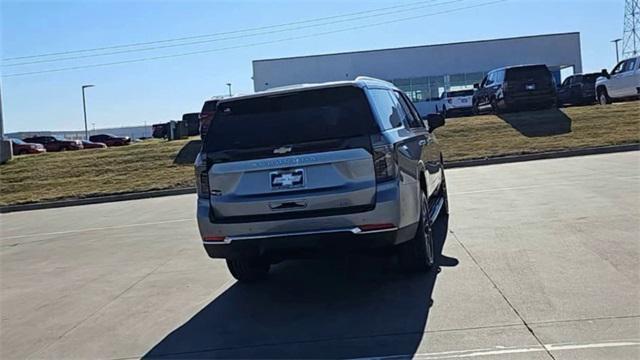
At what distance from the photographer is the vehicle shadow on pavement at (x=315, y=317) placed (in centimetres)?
470

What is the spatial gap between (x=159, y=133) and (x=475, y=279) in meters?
50.0

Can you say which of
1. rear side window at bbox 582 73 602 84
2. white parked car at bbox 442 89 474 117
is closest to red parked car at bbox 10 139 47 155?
white parked car at bbox 442 89 474 117

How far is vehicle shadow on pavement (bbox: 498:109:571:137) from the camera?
20734mm

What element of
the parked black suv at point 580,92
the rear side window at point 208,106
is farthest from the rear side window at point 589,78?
the rear side window at point 208,106

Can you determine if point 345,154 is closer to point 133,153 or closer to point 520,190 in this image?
point 520,190

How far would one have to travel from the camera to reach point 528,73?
24047 millimetres

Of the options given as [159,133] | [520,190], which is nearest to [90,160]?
[520,190]

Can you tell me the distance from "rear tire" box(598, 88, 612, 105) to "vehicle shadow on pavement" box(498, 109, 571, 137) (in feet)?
12.2

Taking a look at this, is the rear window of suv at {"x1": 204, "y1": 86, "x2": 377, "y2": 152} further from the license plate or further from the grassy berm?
the grassy berm

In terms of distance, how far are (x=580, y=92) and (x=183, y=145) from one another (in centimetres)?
2021

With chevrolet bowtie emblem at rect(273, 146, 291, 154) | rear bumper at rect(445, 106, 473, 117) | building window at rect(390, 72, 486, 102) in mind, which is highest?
building window at rect(390, 72, 486, 102)

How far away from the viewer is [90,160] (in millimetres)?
24500

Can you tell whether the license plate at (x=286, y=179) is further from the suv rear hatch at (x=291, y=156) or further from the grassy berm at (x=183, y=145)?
the grassy berm at (x=183, y=145)

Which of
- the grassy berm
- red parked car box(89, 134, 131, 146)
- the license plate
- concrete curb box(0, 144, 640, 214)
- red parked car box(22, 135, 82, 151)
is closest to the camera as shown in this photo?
the license plate
